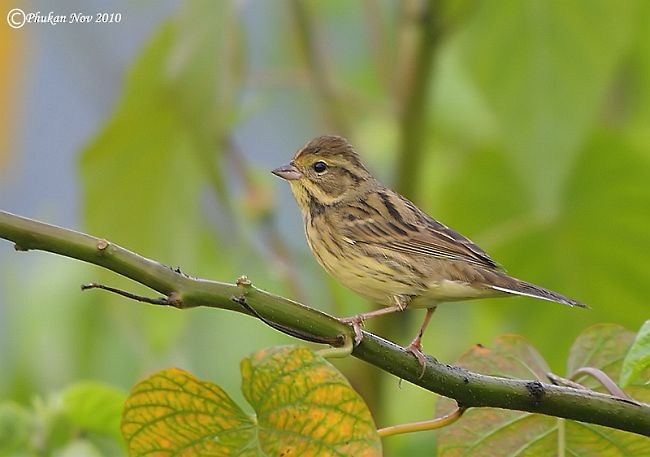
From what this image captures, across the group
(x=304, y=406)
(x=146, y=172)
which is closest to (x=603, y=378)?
(x=304, y=406)

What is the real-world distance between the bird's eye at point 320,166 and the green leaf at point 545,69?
1.50 feet

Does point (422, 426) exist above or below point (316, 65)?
below

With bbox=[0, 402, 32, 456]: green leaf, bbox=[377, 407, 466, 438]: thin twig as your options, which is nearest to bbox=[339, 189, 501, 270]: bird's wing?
bbox=[377, 407, 466, 438]: thin twig

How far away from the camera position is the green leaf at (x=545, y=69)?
9.35ft

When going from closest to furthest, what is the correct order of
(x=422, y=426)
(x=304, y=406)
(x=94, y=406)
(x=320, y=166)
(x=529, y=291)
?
(x=304, y=406) < (x=422, y=426) < (x=94, y=406) < (x=529, y=291) < (x=320, y=166)

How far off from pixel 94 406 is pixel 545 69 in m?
1.53

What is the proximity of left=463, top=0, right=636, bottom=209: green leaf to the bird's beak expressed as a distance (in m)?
0.53

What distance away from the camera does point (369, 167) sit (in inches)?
145

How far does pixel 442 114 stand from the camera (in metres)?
4.04

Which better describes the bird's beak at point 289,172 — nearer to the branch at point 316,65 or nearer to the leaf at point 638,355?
the branch at point 316,65

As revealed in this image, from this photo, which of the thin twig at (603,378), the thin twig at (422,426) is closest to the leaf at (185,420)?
the thin twig at (422,426)

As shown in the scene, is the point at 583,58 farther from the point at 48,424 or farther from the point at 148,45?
the point at 48,424

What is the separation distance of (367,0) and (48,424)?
179cm

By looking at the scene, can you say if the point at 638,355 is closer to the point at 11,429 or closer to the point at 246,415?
the point at 246,415
